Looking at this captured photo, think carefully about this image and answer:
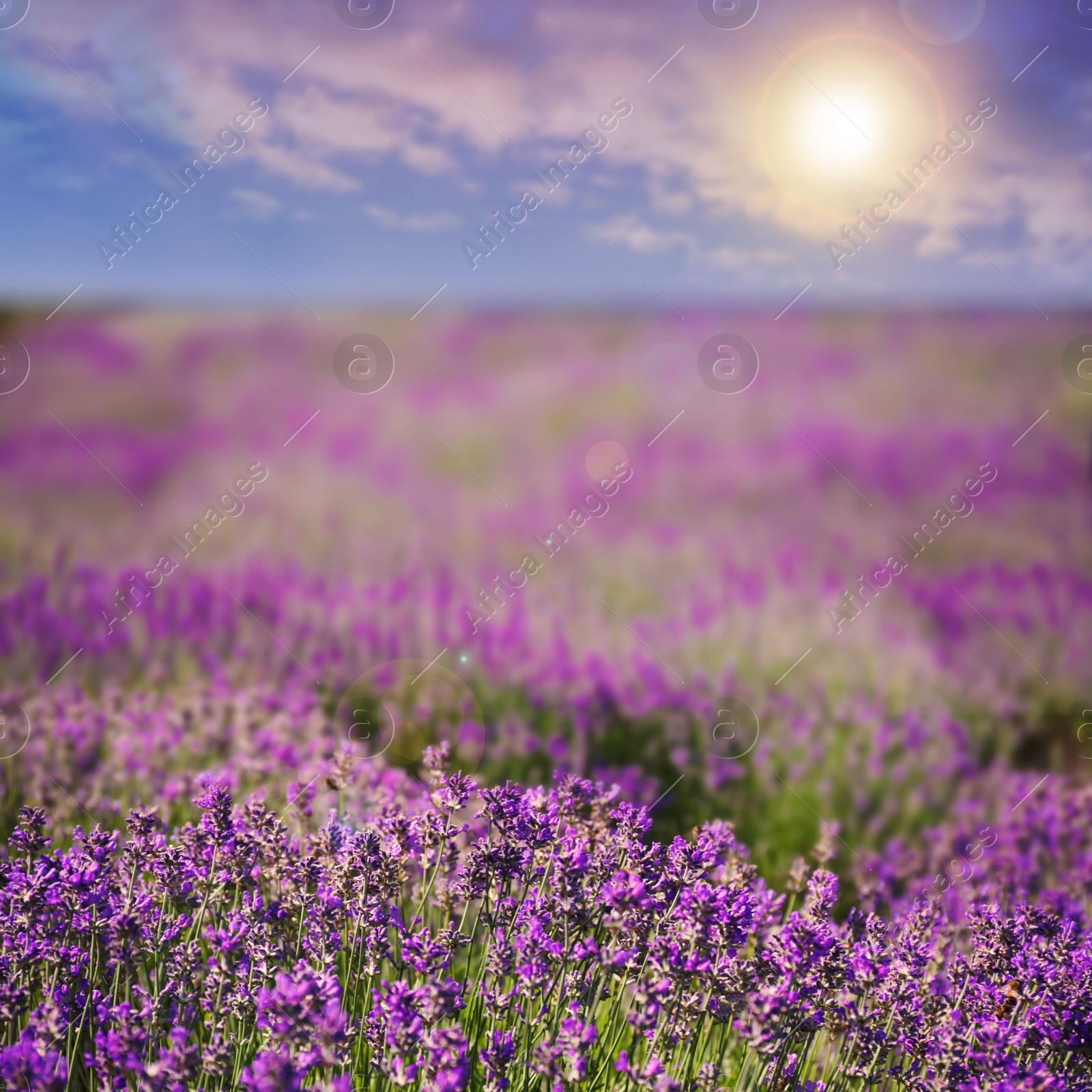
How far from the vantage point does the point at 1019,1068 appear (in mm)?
2160

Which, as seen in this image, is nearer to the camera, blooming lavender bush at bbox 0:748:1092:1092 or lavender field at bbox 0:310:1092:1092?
blooming lavender bush at bbox 0:748:1092:1092

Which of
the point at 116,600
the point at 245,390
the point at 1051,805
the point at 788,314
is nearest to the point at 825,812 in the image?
the point at 1051,805

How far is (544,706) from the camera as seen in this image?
516 cm

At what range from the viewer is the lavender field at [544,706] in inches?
82.3

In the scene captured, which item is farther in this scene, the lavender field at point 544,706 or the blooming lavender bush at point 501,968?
the lavender field at point 544,706

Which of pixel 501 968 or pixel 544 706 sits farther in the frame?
pixel 544 706

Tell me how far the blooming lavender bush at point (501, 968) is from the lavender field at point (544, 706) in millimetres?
17

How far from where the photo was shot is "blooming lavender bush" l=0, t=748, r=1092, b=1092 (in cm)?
190

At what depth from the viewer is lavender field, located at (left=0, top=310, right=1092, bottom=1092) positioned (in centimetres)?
209

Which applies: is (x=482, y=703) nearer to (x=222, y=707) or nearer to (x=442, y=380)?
(x=222, y=707)

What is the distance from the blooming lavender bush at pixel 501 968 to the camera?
1899 mm

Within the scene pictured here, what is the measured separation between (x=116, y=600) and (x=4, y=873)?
3216 mm

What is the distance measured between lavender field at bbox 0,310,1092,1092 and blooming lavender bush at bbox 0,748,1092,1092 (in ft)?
0.06

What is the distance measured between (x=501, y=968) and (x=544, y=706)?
10.7 feet
